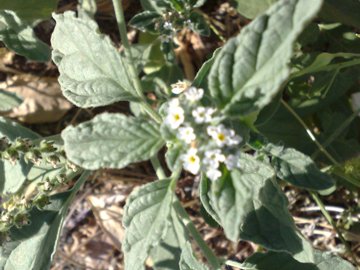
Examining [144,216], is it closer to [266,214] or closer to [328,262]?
[266,214]

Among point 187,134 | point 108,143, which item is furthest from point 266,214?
point 108,143

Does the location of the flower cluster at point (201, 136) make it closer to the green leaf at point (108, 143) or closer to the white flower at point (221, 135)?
the white flower at point (221, 135)

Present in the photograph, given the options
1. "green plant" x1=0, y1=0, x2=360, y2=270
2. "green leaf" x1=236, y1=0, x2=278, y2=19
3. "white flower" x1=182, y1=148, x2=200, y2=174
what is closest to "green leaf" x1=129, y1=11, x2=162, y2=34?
"green plant" x1=0, y1=0, x2=360, y2=270

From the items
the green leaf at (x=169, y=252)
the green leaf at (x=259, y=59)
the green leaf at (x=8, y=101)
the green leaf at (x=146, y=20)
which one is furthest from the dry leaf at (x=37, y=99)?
the green leaf at (x=259, y=59)

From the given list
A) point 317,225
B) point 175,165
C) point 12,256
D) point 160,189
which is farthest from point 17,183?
point 317,225

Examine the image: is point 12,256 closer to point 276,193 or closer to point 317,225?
point 276,193

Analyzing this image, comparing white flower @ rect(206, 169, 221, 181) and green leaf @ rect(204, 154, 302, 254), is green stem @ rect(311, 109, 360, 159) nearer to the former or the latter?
green leaf @ rect(204, 154, 302, 254)
